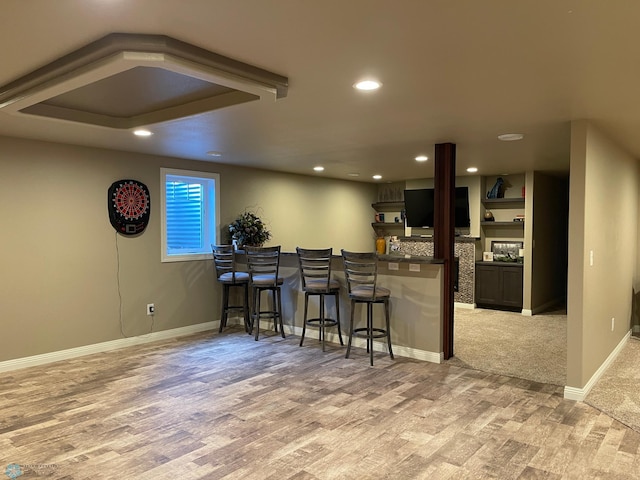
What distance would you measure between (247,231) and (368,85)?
378cm

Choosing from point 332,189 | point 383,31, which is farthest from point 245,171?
point 383,31

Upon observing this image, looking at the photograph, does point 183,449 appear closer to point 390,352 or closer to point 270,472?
point 270,472

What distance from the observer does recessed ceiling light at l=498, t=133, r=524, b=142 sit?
4254mm

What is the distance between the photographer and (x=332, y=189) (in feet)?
27.5

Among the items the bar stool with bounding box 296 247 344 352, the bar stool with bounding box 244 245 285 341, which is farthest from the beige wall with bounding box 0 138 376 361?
the bar stool with bounding box 296 247 344 352

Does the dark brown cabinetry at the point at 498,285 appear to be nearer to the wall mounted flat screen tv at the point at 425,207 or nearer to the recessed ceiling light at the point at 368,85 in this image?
the wall mounted flat screen tv at the point at 425,207

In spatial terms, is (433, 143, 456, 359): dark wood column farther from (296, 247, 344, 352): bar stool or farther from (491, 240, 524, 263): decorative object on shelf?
(491, 240, 524, 263): decorative object on shelf

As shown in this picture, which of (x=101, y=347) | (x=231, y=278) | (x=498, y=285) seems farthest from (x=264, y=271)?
(x=498, y=285)

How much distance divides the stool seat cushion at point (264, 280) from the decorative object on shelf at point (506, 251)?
3998 mm

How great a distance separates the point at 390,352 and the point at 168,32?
3769 millimetres

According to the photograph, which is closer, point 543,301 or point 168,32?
point 168,32

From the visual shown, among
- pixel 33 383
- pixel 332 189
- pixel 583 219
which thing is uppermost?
pixel 332 189

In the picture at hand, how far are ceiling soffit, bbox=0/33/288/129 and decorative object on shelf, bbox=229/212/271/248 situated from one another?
8.24ft

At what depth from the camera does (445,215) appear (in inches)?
184
